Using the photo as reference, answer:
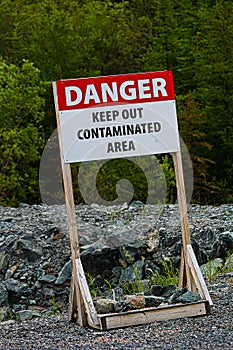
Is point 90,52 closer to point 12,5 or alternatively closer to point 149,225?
point 12,5

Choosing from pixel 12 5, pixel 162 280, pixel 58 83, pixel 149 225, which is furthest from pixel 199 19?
pixel 58 83

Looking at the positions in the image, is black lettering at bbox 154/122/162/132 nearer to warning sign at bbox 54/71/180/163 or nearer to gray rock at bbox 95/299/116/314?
warning sign at bbox 54/71/180/163

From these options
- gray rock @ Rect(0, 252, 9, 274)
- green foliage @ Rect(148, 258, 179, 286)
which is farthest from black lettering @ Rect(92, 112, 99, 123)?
gray rock @ Rect(0, 252, 9, 274)

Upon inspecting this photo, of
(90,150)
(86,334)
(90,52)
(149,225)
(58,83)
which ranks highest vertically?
(90,52)

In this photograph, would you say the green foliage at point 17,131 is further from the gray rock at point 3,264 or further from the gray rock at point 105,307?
the gray rock at point 105,307

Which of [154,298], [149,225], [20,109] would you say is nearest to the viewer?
[154,298]

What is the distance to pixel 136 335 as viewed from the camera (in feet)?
17.0

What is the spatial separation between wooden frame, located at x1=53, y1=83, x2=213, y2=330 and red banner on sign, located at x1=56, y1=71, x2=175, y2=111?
0.09 metres

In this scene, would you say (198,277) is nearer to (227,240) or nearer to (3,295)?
(227,240)

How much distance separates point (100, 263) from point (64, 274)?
0.38 m

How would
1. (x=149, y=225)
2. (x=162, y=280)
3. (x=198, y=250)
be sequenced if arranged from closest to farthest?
(x=162, y=280) < (x=198, y=250) < (x=149, y=225)

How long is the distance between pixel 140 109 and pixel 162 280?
79.5 inches

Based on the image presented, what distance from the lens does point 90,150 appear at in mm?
5777

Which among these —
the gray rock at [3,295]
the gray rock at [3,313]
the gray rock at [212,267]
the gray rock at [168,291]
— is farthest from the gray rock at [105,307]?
the gray rock at [3,295]
